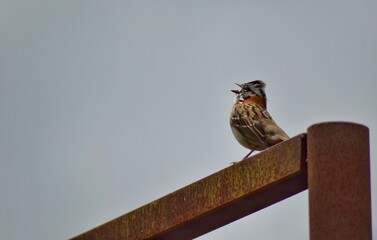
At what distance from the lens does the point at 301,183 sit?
4.64 metres

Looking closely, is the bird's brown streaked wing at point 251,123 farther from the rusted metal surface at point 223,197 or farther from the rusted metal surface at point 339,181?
the rusted metal surface at point 339,181

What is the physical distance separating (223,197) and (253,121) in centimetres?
740

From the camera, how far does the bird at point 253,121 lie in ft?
38.7

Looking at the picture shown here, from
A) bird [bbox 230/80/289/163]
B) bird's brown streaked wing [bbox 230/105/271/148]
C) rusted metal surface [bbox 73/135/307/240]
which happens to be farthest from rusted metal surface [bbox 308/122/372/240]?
bird's brown streaked wing [bbox 230/105/271/148]

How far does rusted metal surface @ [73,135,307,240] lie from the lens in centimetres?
464

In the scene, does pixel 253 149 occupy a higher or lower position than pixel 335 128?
higher

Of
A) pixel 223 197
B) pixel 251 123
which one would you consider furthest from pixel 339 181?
pixel 251 123

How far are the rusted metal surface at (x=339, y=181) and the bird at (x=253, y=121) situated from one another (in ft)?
23.3

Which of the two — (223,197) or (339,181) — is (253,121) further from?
(339,181)

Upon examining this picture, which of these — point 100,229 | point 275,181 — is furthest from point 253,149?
point 275,181

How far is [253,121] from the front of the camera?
12305mm

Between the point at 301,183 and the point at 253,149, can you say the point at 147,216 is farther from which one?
the point at 253,149

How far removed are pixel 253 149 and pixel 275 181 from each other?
7.49 metres

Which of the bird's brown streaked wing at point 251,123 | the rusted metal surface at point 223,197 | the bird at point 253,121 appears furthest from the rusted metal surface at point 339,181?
the bird's brown streaked wing at point 251,123
